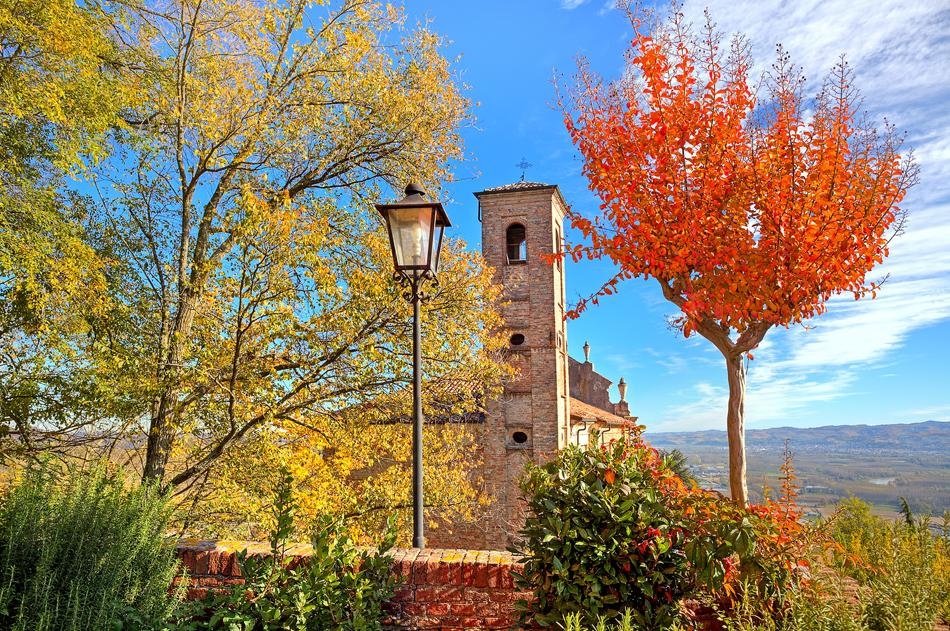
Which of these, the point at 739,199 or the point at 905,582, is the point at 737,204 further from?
the point at 905,582

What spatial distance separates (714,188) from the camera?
4.64 meters

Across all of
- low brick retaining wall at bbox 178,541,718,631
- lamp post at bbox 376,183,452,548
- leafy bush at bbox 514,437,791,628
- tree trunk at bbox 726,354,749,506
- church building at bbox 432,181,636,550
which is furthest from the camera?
church building at bbox 432,181,636,550

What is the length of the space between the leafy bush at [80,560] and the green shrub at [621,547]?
2442 mm

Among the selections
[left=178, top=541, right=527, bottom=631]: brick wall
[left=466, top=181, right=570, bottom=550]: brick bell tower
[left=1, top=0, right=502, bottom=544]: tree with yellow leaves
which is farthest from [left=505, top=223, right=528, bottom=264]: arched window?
[left=178, top=541, right=527, bottom=631]: brick wall

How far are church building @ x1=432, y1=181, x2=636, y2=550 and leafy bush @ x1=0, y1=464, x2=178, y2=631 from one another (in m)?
15.6

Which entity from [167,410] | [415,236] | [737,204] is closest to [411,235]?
[415,236]

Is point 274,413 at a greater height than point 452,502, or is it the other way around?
point 274,413

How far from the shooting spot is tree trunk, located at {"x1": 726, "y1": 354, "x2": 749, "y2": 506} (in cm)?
466

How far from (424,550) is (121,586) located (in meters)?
2.12

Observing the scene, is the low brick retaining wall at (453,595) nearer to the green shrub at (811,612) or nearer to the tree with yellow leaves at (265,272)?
the green shrub at (811,612)

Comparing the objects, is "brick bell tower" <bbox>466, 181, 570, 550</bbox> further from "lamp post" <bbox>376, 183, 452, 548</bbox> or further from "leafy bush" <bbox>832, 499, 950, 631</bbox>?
"leafy bush" <bbox>832, 499, 950, 631</bbox>

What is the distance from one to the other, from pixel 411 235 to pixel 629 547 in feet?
11.3

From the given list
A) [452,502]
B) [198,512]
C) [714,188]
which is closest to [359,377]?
Answer: [198,512]

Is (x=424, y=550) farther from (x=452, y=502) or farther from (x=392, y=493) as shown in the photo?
(x=452, y=502)
